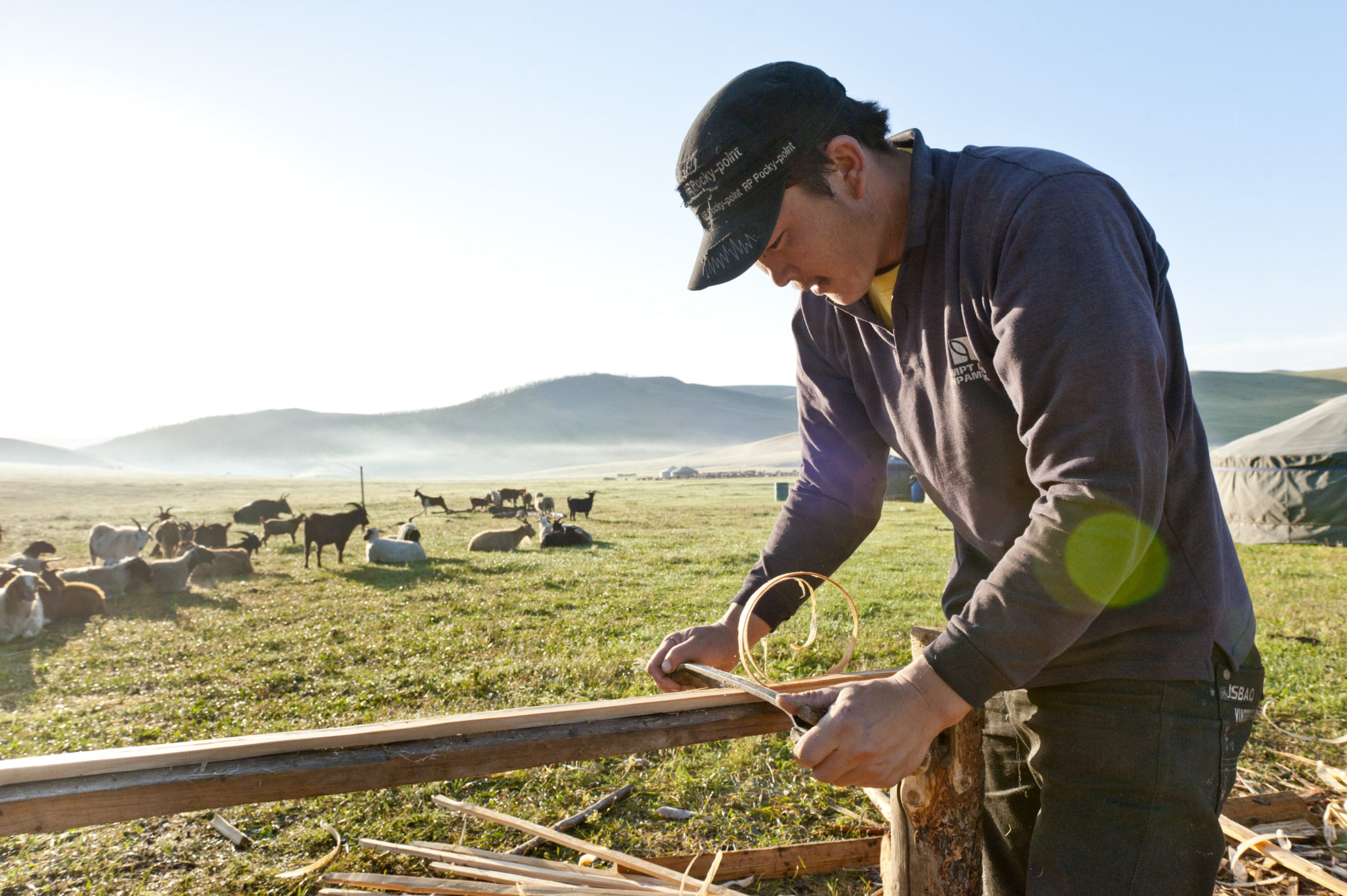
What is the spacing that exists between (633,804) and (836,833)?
1.25 m

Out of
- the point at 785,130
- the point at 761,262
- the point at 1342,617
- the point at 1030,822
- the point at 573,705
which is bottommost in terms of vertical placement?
the point at 1342,617

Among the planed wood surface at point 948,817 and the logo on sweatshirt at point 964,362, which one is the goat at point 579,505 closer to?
the planed wood surface at point 948,817

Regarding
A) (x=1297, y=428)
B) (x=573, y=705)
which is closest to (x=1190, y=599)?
(x=573, y=705)

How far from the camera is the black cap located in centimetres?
189

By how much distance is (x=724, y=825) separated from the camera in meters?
4.43

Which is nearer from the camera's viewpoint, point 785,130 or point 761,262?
point 785,130

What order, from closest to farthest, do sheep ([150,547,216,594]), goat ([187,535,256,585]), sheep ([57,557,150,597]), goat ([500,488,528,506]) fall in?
sheep ([57,557,150,597]) → sheep ([150,547,216,594]) → goat ([187,535,256,585]) → goat ([500,488,528,506])

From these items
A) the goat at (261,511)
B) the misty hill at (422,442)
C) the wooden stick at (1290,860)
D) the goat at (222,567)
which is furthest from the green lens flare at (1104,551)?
the misty hill at (422,442)

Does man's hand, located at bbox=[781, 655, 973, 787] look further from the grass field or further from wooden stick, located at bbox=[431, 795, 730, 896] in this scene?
the grass field

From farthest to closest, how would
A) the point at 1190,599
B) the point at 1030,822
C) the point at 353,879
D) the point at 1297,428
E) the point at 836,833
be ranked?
the point at 1297,428 → the point at 836,833 → the point at 353,879 → the point at 1030,822 → the point at 1190,599

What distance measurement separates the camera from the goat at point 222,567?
13.3 m

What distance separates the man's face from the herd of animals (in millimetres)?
11099

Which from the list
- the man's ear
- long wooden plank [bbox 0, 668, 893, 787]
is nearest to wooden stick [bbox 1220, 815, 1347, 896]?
long wooden plank [bbox 0, 668, 893, 787]

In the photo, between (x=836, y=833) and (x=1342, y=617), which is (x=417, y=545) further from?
(x=1342, y=617)
